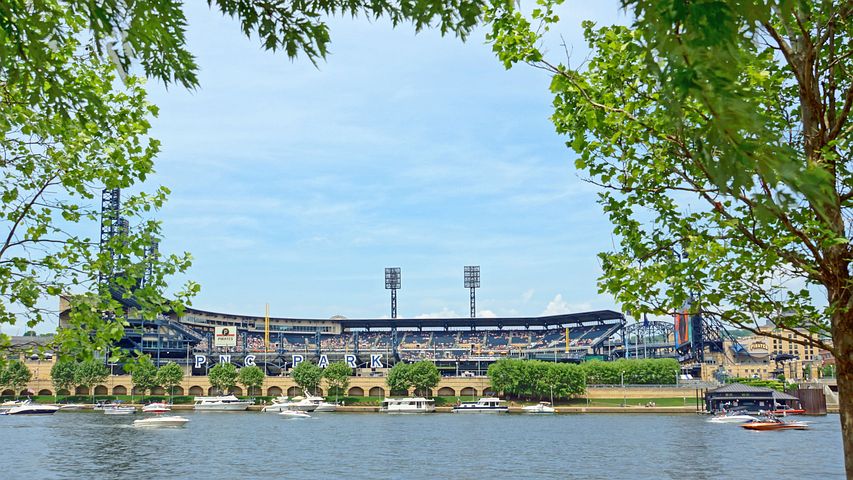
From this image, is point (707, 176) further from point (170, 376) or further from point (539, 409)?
point (170, 376)

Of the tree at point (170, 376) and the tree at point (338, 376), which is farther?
the tree at point (338, 376)

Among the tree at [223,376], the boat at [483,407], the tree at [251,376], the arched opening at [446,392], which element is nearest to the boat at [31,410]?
the tree at [223,376]

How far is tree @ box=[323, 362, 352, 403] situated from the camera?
146875 millimetres

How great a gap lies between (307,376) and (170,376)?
27.6m

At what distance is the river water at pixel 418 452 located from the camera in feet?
156

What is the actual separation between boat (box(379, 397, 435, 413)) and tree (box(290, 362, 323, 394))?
60.4ft

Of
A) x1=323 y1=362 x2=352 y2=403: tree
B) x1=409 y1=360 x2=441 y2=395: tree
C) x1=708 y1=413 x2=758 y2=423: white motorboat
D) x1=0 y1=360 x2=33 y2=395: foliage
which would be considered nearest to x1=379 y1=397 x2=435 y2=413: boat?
x1=409 y1=360 x2=441 y2=395: tree

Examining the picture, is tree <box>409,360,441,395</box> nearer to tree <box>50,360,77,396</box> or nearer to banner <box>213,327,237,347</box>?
banner <box>213,327,237,347</box>

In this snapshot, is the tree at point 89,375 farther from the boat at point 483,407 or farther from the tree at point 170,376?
the boat at point 483,407

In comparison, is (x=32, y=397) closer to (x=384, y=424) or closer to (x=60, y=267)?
(x=384, y=424)

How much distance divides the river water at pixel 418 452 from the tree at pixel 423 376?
55636 millimetres

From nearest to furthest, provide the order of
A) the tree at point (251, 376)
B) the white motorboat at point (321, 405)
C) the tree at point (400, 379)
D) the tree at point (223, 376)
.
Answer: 1. the white motorboat at point (321, 405)
2. the tree at point (400, 379)
3. the tree at point (223, 376)
4. the tree at point (251, 376)

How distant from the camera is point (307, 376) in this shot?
485ft

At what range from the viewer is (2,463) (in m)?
52.4
